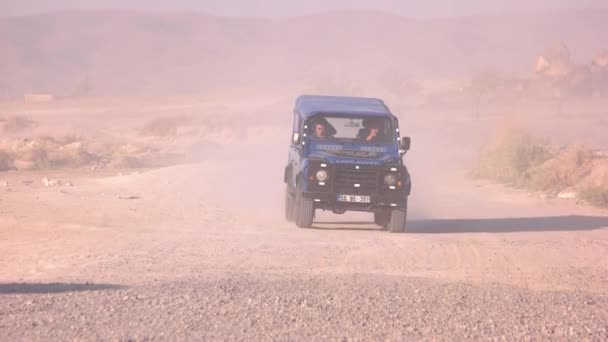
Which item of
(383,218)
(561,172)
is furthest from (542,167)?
(383,218)

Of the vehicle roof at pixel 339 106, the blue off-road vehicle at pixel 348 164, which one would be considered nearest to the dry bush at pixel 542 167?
the vehicle roof at pixel 339 106

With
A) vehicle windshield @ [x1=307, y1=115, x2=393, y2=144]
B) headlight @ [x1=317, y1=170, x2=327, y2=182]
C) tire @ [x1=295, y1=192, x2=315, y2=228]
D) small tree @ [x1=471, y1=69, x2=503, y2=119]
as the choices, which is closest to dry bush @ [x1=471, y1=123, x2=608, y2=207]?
vehicle windshield @ [x1=307, y1=115, x2=393, y2=144]

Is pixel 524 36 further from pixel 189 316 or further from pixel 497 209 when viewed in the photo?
pixel 189 316

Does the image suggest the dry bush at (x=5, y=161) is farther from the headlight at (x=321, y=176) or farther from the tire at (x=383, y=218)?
the headlight at (x=321, y=176)

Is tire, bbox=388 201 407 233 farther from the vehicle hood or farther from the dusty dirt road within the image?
the vehicle hood

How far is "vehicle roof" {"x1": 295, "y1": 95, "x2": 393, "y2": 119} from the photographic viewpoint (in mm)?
18938

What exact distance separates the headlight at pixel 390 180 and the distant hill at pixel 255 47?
3854 inches

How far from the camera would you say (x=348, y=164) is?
707 inches

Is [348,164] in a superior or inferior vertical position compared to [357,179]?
superior

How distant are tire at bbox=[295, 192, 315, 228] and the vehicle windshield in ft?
4.13

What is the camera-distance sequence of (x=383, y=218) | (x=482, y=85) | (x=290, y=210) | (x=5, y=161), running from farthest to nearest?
(x=482, y=85), (x=5, y=161), (x=290, y=210), (x=383, y=218)

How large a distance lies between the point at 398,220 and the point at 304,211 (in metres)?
1.69

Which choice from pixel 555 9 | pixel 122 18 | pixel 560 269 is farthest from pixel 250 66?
pixel 560 269

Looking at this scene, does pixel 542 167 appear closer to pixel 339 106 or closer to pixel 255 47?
pixel 339 106
